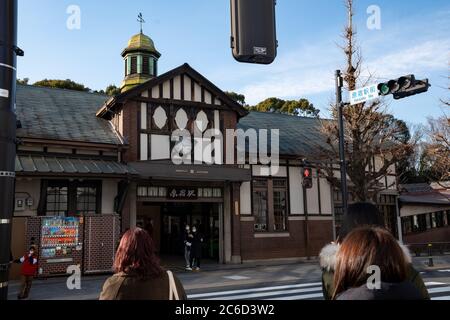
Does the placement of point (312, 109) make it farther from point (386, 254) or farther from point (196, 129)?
point (386, 254)

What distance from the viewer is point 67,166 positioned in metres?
15.7

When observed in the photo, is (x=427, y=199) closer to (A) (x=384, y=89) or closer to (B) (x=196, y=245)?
(B) (x=196, y=245)

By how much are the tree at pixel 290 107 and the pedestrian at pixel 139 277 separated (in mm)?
45642

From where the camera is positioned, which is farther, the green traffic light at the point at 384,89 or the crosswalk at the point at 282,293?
the crosswalk at the point at 282,293

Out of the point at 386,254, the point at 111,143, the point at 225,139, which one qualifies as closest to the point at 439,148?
the point at 225,139

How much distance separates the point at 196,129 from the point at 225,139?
148cm

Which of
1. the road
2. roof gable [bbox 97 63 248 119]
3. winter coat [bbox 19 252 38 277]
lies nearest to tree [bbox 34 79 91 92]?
roof gable [bbox 97 63 248 119]

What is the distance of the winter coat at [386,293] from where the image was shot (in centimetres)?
229

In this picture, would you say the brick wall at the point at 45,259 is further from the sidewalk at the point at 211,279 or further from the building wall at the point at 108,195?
the building wall at the point at 108,195

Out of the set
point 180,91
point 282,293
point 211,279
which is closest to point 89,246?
point 211,279

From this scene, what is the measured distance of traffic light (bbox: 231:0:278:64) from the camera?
241 centimetres

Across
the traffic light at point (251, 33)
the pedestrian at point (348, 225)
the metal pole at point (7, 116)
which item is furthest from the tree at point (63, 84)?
the traffic light at point (251, 33)

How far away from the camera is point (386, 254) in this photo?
2396 mm

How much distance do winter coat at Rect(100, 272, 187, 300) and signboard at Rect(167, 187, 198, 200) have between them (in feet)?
51.6
